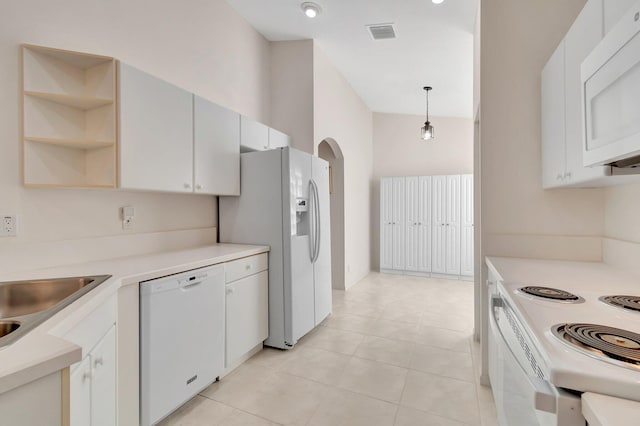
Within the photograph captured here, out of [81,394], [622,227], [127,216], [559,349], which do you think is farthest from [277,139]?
[559,349]

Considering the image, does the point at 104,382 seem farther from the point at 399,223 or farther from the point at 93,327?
the point at 399,223

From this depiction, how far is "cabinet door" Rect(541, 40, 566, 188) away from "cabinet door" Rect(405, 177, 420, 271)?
3.50 meters

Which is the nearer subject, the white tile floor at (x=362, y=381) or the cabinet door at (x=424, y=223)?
the white tile floor at (x=362, y=381)

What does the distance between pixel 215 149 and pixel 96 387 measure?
1.83 m

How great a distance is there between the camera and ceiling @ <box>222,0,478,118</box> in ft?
10.2

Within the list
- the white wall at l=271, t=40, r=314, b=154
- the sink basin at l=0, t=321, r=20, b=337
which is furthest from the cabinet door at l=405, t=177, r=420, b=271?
the sink basin at l=0, t=321, r=20, b=337

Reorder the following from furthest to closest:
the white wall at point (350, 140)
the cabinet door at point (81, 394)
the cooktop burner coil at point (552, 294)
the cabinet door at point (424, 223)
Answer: the cabinet door at point (424, 223) → the white wall at point (350, 140) → the cooktop burner coil at point (552, 294) → the cabinet door at point (81, 394)

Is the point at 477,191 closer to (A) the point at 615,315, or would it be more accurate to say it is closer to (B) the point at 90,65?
(A) the point at 615,315

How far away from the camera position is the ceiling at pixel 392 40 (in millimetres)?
3111

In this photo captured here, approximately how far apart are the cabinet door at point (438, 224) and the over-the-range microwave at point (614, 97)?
168 inches

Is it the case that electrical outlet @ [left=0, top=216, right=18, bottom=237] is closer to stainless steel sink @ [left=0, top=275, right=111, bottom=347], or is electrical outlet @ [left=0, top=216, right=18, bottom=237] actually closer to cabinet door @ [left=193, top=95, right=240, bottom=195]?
stainless steel sink @ [left=0, top=275, right=111, bottom=347]

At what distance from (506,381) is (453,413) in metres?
0.95

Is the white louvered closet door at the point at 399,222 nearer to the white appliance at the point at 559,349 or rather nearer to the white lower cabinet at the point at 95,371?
the white appliance at the point at 559,349

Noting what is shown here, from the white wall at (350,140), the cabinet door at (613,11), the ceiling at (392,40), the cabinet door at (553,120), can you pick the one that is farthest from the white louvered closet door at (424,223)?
the cabinet door at (613,11)
